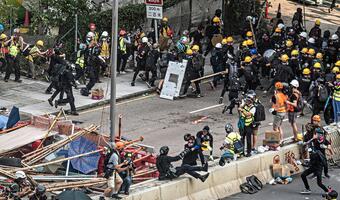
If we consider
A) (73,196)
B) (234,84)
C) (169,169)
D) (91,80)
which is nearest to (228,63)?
(234,84)

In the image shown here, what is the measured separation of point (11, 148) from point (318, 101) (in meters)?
9.51

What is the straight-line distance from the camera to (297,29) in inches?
1313

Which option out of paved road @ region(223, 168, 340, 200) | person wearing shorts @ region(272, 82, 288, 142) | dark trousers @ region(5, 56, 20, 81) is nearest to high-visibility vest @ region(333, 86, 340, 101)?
person wearing shorts @ region(272, 82, 288, 142)

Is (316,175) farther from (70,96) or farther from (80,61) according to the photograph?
(80,61)

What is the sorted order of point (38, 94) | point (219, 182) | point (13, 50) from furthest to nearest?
point (13, 50) → point (38, 94) → point (219, 182)

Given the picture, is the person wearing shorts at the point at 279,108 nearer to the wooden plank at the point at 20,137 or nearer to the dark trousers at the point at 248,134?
the dark trousers at the point at 248,134

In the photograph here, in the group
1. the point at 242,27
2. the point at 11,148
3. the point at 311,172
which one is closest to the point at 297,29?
the point at 242,27

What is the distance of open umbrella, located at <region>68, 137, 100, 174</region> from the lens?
2047 cm

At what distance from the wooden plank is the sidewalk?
4.85 meters

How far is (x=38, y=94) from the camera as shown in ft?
95.9

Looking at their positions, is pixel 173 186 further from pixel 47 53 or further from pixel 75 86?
pixel 47 53

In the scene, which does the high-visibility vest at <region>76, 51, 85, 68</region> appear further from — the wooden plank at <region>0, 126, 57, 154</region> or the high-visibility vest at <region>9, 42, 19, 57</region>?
the wooden plank at <region>0, 126, 57, 154</region>

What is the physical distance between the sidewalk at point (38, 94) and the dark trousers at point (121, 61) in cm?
50

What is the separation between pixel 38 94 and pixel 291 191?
419 inches
